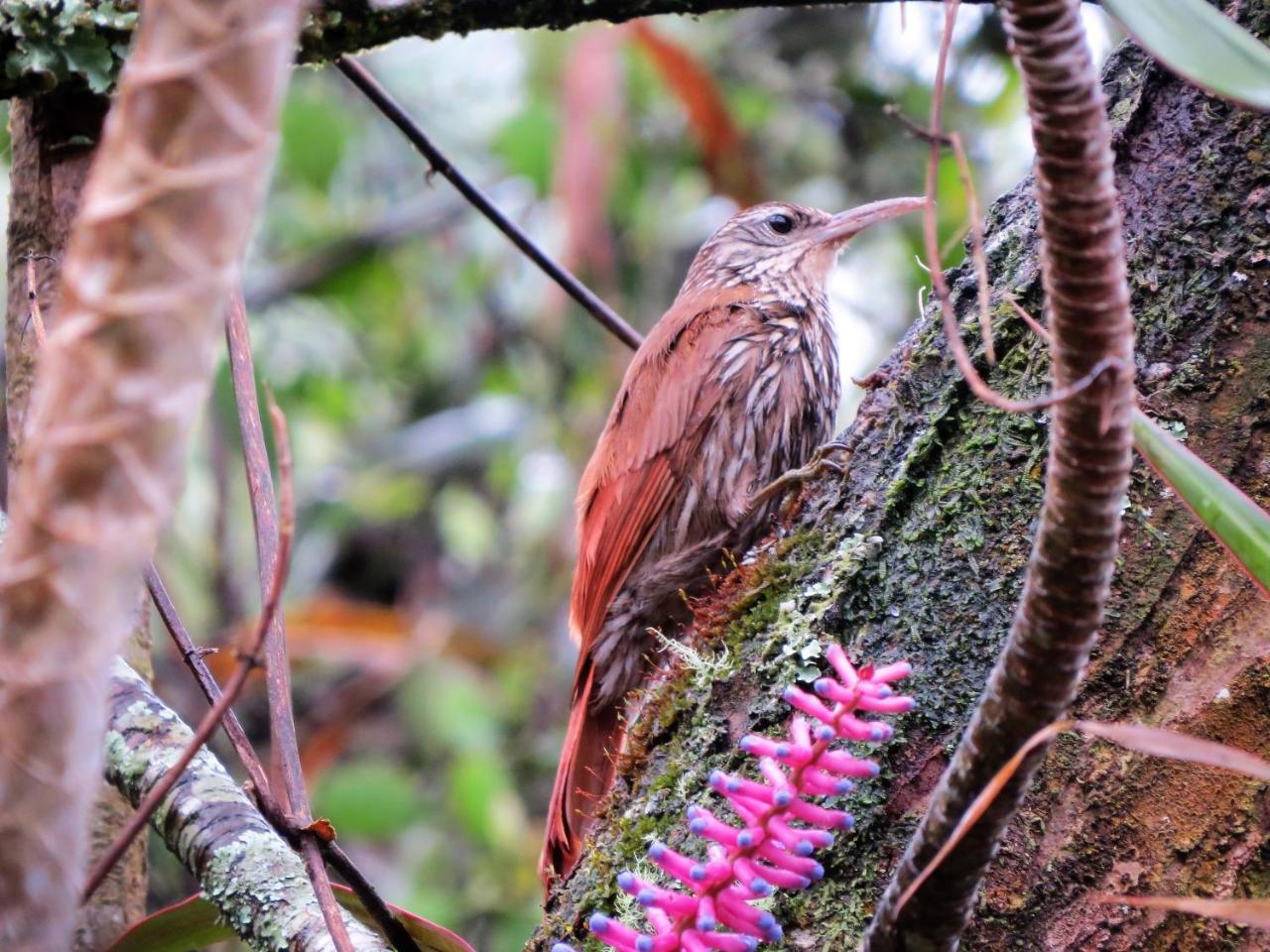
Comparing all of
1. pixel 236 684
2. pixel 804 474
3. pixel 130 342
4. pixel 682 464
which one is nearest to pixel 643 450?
pixel 682 464

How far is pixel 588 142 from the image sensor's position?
407cm

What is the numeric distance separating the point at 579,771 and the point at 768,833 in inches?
50.9

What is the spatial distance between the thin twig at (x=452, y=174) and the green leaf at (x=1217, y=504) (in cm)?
143

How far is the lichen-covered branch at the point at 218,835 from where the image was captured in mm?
1458

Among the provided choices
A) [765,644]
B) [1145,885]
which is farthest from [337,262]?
[1145,885]

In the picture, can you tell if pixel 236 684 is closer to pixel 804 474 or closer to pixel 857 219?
pixel 804 474

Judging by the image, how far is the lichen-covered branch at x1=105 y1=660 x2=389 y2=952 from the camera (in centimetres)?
146

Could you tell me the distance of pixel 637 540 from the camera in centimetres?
270

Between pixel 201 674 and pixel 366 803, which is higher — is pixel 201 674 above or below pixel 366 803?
below

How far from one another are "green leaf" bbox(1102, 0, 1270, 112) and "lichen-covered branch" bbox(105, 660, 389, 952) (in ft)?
3.86

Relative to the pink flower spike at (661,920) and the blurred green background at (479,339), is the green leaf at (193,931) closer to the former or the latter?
the pink flower spike at (661,920)

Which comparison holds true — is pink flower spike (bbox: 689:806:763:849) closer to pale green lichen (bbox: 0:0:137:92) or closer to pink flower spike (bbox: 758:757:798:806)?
pink flower spike (bbox: 758:757:798:806)

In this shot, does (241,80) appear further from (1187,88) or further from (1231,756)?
(1187,88)

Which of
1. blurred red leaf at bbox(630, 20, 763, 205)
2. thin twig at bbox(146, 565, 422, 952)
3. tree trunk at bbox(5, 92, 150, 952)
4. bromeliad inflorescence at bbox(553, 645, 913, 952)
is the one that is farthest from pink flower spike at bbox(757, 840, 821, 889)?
blurred red leaf at bbox(630, 20, 763, 205)
